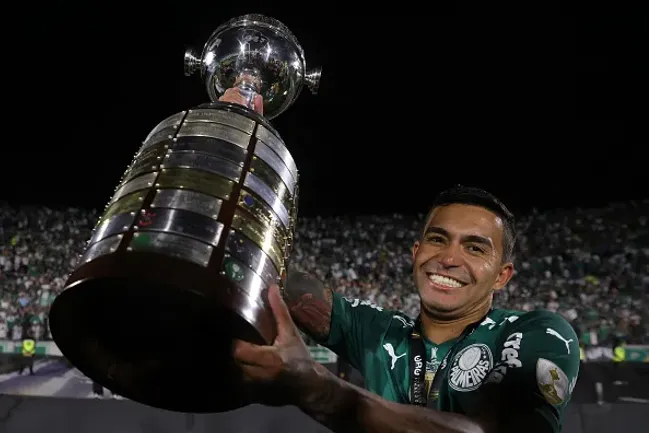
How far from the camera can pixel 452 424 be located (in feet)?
3.85

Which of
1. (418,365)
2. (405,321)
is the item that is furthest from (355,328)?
(418,365)

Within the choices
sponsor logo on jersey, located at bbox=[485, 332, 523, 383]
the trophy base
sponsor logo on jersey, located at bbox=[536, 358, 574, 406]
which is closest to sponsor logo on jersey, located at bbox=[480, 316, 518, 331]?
sponsor logo on jersey, located at bbox=[485, 332, 523, 383]

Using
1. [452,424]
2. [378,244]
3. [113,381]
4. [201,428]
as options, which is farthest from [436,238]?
[378,244]

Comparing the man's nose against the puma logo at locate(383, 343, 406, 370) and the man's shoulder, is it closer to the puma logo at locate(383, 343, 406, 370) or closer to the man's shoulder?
the man's shoulder

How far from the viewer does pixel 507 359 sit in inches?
54.3

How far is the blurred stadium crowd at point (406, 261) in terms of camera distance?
9883 millimetres

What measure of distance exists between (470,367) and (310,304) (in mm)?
715

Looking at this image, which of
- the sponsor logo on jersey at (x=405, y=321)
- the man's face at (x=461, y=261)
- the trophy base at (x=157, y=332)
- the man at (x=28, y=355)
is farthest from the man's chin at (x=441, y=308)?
the man at (x=28, y=355)

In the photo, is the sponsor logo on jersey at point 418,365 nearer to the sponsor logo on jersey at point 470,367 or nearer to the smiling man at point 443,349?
the smiling man at point 443,349

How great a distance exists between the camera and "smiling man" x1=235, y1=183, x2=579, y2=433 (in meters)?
1.08

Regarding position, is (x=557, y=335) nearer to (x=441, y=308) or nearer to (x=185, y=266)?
(x=441, y=308)

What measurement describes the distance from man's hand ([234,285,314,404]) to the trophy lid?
1135mm

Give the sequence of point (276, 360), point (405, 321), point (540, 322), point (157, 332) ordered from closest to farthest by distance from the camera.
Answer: point (276, 360) → point (157, 332) → point (540, 322) → point (405, 321)

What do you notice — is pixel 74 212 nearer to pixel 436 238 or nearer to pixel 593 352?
pixel 593 352
